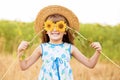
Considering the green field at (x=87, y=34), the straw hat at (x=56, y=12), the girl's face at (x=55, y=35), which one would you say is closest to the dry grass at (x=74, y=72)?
the straw hat at (x=56, y=12)

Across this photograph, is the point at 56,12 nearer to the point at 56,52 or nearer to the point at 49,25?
the point at 49,25

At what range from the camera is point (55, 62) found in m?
5.32

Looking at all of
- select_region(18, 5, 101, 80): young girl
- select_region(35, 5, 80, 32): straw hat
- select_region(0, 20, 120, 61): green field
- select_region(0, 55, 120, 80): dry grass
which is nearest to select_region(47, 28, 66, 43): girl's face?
select_region(18, 5, 101, 80): young girl

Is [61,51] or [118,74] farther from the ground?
[61,51]

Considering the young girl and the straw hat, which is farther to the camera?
the straw hat

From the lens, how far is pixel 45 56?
17.5 ft

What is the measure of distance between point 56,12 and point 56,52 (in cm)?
38

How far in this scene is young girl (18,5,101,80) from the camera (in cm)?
527

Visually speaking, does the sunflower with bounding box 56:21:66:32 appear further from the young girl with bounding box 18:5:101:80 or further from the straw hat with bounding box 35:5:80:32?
the straw hat with bounding box 35:5:80:32

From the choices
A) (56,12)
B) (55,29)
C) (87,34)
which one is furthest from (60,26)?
(87,34)

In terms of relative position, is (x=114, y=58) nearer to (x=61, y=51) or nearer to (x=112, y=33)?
(x=112, y=33)

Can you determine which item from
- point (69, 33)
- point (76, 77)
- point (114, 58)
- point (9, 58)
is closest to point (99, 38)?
point (114, 58)

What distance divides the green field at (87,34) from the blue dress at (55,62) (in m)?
6.53

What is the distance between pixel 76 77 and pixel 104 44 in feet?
17.6
